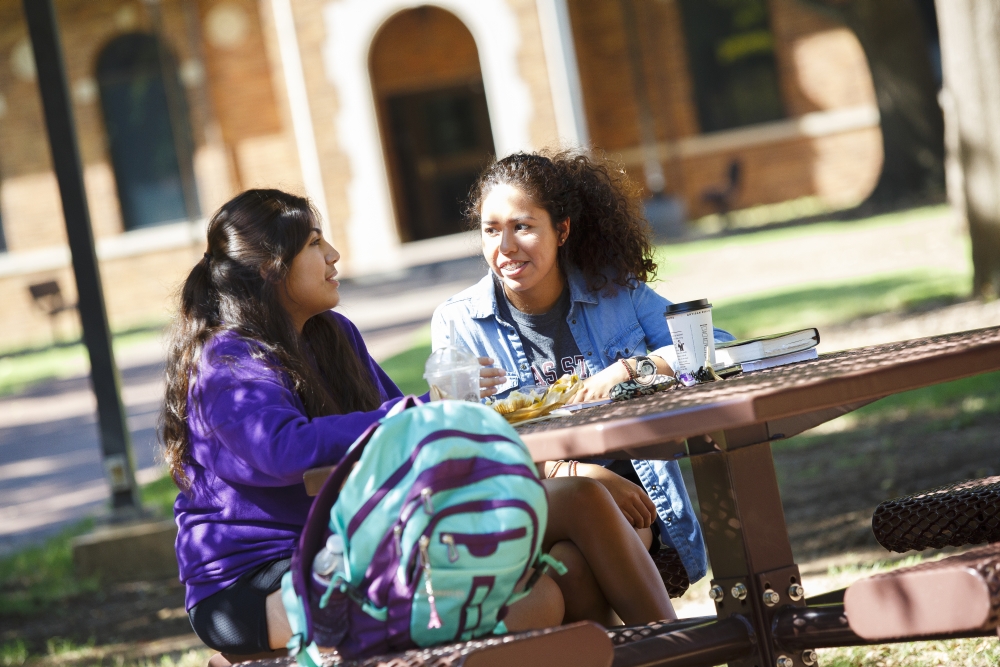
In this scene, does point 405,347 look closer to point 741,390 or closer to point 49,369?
point 49,369

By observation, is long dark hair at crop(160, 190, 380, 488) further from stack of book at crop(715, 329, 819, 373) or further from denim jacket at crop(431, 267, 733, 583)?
stack of book at crop(715, 329, 819, 373)

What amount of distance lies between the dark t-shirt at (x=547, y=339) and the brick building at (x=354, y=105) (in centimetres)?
1713

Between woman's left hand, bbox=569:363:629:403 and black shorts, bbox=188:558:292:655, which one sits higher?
woman's left hand, bbox=569:363:629:403

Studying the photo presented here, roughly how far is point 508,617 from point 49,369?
16460 mm

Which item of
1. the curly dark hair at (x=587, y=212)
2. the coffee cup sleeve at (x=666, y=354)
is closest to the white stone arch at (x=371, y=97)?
the curly dark hair at (x=587, y=212)

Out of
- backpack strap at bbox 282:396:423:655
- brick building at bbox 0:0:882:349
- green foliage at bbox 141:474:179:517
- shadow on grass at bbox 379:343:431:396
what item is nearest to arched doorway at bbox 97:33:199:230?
brick building at bbox 0:0:882:349

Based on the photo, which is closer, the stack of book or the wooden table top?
the wooden table top

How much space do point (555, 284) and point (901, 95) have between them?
47.8 feet

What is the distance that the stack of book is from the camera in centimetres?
253

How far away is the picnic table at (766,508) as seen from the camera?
70.6 inches

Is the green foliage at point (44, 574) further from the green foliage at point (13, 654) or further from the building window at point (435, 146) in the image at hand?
the building window at point (435, 146)

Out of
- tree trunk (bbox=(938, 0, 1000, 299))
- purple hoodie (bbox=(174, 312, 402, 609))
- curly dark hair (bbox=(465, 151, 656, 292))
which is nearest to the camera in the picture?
purple hoodie (bbox=(174, 312, 402, 609))

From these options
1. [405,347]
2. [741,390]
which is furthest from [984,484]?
[405,347]

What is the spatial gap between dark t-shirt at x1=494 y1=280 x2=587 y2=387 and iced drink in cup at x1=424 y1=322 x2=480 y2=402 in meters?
0.70
